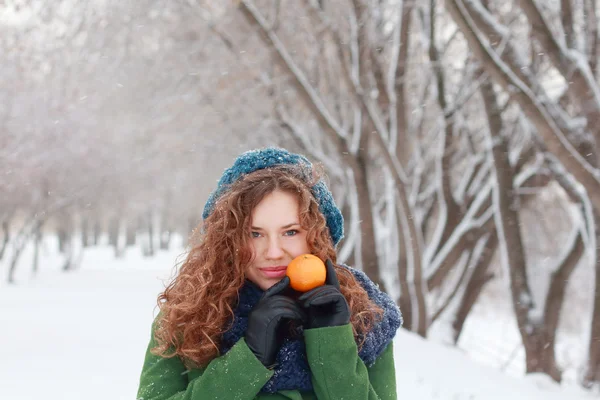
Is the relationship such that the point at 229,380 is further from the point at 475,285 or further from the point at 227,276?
the point at 475,285

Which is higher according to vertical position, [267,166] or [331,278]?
[267,166]

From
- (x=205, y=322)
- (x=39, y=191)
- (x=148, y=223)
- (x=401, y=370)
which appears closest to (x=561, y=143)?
(x=401, y=370)

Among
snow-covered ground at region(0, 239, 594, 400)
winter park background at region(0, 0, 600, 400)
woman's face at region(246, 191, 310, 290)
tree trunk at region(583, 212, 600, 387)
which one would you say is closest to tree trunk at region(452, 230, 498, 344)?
winter park background at region(0, 0, 600, 400)

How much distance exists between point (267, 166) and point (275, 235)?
27 cm

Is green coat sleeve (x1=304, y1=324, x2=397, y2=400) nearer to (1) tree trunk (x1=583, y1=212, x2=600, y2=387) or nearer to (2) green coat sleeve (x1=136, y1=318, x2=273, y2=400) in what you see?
(2) green coat sleeve (x1=136, y1=318, x2=273, y2=400)

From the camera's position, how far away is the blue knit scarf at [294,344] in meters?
1.91

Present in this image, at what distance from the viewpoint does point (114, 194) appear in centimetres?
→ 2998

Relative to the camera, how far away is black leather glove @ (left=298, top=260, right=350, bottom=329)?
5.95 ft

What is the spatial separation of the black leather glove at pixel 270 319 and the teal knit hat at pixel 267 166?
1.35 feet

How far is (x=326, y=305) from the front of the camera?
1.87 m

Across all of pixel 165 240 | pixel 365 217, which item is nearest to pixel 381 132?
pixel 365 217

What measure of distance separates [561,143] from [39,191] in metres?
→ 20.6

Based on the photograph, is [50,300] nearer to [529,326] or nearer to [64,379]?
[64,379]

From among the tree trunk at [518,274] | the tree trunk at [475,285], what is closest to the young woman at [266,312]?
the tree trunk at [518,274]
